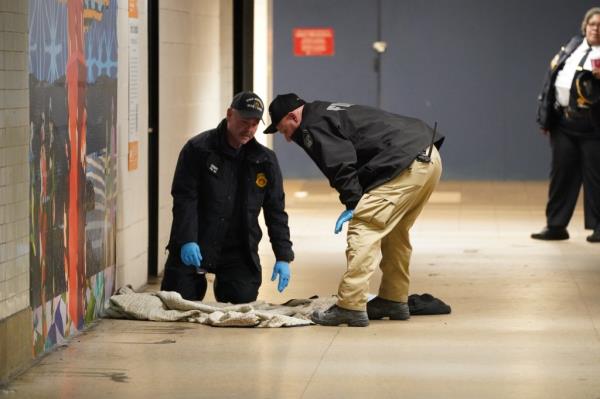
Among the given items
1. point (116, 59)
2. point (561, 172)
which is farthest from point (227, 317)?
point (561, 172)

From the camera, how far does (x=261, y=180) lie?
24.8 feet

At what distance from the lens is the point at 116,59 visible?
760 centimetres

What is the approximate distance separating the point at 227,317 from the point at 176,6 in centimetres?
302

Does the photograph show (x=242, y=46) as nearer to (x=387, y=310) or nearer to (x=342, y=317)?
(x=387, y=310)

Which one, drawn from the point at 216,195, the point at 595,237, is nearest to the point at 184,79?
the point at 216,195

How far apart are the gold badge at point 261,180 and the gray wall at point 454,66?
8592 millimetres

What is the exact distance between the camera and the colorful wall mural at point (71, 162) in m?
6.14

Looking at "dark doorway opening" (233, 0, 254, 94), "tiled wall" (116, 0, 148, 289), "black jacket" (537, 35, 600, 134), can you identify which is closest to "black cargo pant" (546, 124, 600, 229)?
"black jacket" (537, 35, 600, 134)

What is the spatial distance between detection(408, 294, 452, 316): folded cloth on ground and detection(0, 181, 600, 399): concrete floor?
0.25 feet

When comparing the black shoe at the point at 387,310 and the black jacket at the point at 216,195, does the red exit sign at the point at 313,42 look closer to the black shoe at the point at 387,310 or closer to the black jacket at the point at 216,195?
the black jacket at the point at 216,195

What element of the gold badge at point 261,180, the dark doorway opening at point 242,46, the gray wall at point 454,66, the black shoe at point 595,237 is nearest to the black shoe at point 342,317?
the gold badge at point 261,180

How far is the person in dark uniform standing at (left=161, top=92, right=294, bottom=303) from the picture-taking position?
7.42m

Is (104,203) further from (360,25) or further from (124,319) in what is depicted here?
(360,25)

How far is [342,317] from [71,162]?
165cm
